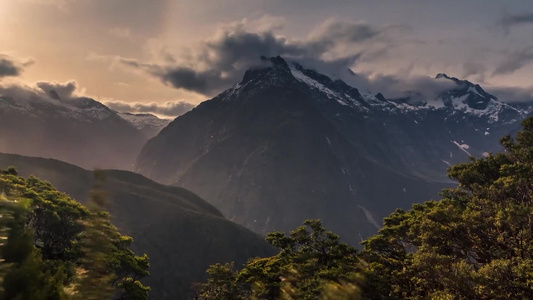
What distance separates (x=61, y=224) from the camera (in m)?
52.3

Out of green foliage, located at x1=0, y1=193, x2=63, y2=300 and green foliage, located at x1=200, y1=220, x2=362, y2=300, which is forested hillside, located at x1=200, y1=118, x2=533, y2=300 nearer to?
green foliage, located at x1=200, y1=220, x2=362, y2=300

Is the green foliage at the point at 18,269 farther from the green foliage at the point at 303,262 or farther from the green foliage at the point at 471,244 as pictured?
the green foliage at the point at 303,262

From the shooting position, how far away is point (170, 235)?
550 feet

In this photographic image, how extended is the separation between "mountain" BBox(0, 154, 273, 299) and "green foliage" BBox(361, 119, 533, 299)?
111m

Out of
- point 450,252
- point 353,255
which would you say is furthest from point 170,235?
point 450,252

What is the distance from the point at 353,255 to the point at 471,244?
11.9 meters

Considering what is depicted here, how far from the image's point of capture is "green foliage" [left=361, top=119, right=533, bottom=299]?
2406 cm

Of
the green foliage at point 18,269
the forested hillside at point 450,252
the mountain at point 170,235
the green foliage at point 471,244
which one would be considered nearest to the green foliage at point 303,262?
the forested hillside at point 450,252

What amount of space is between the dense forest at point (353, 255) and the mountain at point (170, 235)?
302ft

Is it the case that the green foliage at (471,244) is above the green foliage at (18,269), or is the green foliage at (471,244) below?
above

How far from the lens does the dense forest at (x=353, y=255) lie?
3934 mm

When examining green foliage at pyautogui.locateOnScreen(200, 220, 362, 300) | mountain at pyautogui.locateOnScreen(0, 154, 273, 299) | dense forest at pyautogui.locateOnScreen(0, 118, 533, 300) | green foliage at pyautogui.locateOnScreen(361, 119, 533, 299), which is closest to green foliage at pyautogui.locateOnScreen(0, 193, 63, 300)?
dense forest at pyautogui.locateOnScreen(0, 118, 533, 300)

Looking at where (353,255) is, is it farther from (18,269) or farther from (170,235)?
(170,235)

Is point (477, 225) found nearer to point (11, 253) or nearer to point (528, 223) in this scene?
point (528, 223)
